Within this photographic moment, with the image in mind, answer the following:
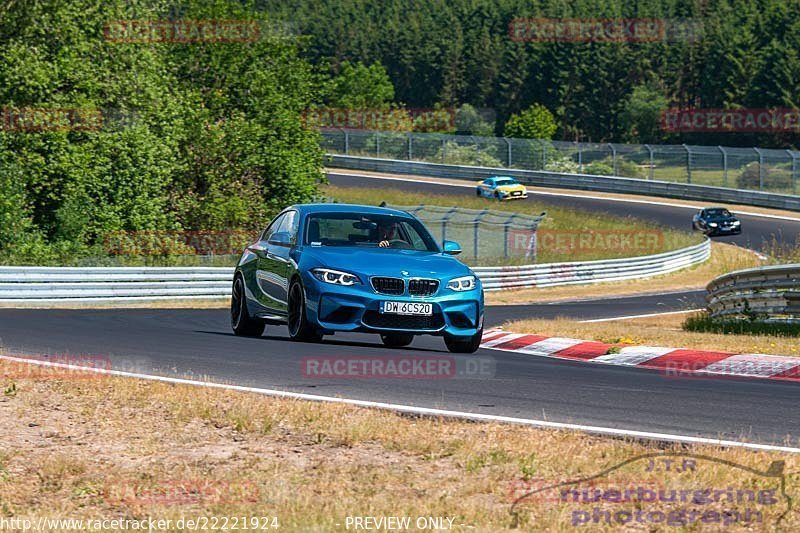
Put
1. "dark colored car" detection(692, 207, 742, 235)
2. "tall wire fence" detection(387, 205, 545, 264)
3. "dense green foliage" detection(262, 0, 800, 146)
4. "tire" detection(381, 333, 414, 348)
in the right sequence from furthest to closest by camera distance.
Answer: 1. "dense green foliage" detection(262, 0, 800, 146)
2. "dark colored car" detection(692, 207, 742, 235)
3. "tall wire fence" detection(387, 205, 545, 264)
4. "tire" detection(381, 333, 414, 348)

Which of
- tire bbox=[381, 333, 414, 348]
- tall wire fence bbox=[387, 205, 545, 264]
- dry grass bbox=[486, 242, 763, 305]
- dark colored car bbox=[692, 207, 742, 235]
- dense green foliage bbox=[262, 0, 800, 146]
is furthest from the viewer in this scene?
dense green foliage bbox=[262, 0, 800, 146]

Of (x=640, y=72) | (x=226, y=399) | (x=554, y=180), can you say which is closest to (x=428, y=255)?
(x=226, y=399)

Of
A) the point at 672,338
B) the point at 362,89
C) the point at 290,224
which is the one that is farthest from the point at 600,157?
the point at 362,89

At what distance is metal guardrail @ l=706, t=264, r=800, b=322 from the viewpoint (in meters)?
18.0

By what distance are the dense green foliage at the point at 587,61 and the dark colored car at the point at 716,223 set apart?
58087mm

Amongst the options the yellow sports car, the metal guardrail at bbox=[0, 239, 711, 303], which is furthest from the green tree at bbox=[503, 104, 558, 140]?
the metal guardrail at bbox=[0, 239, 711, 303]

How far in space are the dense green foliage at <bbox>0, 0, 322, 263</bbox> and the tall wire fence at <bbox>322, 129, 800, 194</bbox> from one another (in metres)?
25.5

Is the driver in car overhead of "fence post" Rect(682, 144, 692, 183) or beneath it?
overhead

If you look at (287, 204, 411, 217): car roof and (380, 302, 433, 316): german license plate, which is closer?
(380, 302, 433, 316): german license plate

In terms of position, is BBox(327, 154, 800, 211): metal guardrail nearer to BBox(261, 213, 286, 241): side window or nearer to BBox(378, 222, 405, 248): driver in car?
BBox(261, 213, 286, 241): side window

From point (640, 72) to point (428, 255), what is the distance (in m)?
130

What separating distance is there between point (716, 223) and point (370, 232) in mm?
45336

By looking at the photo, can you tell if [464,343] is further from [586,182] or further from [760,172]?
[586,182]

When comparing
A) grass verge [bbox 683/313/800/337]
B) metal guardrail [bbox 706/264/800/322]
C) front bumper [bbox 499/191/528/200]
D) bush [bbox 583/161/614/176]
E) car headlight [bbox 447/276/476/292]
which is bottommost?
front bumper [bbox 499/191/528/200]
